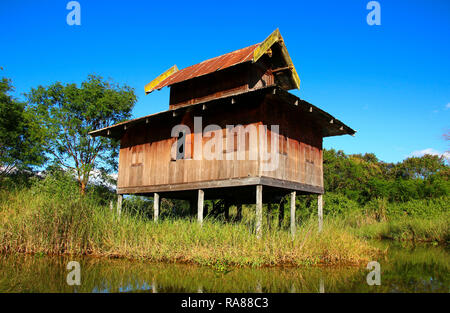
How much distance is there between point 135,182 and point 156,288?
9.88 meters

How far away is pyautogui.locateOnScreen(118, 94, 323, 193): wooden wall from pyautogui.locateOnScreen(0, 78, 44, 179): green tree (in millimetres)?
12194

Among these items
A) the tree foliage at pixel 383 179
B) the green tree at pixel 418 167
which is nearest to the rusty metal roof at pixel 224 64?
the tree foliage at pixel 383 179

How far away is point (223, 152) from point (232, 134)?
28.3 inches

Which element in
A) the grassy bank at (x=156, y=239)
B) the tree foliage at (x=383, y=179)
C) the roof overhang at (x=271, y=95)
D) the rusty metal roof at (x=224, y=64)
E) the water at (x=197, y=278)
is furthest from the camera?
the tree foliage at (x=383, y=179)

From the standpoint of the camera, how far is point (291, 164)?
13.4 m

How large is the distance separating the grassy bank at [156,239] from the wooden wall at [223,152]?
7.76ft

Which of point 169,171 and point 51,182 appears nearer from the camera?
point 169,171

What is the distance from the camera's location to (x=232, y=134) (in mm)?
12898

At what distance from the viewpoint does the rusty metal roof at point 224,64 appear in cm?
1384

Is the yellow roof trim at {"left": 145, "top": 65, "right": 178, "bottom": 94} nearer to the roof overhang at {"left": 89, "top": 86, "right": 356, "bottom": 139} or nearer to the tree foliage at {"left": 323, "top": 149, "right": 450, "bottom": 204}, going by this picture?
the roof overhang at {"left": 89, "top": 86, "right": 356, "bottom": 139}

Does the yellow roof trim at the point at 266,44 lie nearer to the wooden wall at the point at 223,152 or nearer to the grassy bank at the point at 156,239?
the wooden wall at the point at 223,152

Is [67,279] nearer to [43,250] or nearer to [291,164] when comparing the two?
[43,250]

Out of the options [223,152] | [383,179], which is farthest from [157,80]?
[383,179]
